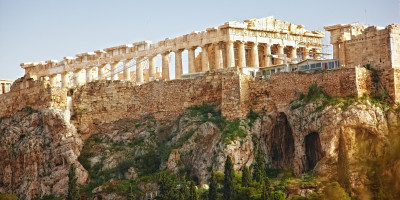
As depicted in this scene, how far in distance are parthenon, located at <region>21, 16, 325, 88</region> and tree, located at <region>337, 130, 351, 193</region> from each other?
1630 cm

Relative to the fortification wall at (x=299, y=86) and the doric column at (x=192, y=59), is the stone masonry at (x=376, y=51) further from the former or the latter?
the doric column at (x=192, y=59)

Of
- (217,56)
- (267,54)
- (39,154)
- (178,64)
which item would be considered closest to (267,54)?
(267,54)

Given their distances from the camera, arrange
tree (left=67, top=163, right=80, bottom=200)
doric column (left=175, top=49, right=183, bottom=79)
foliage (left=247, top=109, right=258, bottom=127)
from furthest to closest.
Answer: doric column (left=175, top=49, right=183, bottom=79) < foliage (left=247, top=109, right=258, bottom=127) < tree (left=67, top=163, right=80, bottom=200)

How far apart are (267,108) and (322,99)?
20.8ft

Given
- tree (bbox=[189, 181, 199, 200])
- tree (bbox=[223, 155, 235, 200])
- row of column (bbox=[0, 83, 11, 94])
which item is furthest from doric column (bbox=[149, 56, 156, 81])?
tree (bbox=[189, 181, 199, 200])

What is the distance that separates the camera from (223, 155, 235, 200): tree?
317 ft

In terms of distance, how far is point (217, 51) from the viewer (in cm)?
11856

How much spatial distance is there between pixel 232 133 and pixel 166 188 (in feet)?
26.9

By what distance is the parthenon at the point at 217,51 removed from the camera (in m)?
119

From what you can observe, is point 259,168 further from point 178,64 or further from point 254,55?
point 178,64

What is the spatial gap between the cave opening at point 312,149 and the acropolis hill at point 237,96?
0.27 feet

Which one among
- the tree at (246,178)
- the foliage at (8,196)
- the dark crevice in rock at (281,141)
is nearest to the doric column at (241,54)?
the dark crevice in rock at (281,141)

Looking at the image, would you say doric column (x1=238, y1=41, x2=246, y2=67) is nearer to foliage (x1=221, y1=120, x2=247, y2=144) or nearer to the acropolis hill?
the acropolis hill

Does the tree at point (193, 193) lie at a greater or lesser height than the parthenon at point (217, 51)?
lesser
